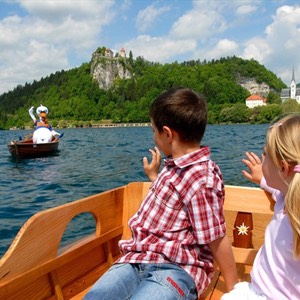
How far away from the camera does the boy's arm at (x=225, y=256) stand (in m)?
2.12

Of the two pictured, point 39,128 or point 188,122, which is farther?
point 39,128

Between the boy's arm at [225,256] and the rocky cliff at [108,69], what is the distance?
533 feet

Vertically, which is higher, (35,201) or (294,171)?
(294,171)

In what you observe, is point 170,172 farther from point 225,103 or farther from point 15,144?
point 225,103

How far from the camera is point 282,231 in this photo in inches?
72.6

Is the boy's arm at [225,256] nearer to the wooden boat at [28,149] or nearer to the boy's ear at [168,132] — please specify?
the boy's ear at [168,132]

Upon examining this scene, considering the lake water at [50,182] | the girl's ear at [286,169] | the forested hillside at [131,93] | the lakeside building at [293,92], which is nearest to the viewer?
the girl's ear at [286,169]

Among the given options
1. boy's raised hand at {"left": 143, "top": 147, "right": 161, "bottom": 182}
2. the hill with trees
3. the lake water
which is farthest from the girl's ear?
the hill with trees

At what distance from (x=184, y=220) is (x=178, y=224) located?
1.5 inches

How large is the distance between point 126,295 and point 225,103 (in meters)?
117

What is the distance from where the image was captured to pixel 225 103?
116 meters

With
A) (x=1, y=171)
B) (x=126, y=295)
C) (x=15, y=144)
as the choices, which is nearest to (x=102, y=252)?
(x=126, y=295)

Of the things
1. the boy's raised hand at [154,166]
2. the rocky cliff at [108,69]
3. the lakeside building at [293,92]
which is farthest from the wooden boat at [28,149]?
the rocky cliff at [108,69]

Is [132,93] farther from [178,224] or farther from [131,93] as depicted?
[178,224]
